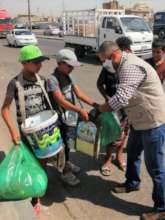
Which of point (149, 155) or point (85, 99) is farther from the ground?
point (85, 99)

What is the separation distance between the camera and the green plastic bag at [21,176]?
12.4 feet

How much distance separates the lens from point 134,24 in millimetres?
17969

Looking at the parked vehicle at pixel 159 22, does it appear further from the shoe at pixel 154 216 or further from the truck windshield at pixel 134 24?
the shoe at pixel 154 216

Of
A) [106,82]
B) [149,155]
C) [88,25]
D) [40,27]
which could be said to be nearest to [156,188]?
[149,155]

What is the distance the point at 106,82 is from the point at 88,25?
15.2 meters

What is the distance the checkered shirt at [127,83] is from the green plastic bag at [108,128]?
0.82 metres

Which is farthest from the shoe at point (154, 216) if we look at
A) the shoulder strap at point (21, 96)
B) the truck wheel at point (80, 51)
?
the truck wheel at point (80, 51)

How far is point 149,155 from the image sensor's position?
153 inches

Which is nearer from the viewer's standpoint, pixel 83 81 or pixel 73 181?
pixel 73 181

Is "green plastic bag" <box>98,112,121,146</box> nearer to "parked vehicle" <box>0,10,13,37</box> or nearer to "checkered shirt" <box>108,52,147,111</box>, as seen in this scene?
"checkered shirt" <box>108,52,147,111</box>

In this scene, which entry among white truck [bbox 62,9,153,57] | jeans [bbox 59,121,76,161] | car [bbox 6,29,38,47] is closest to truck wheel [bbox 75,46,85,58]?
white truck [bbox 62,9,153,57]

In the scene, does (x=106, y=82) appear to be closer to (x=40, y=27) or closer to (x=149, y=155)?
(x=149, y=155)

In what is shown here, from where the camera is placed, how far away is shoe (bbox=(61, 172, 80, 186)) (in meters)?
4.95

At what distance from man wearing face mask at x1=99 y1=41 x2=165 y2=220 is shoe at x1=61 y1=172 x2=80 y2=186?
1193 millimetres
